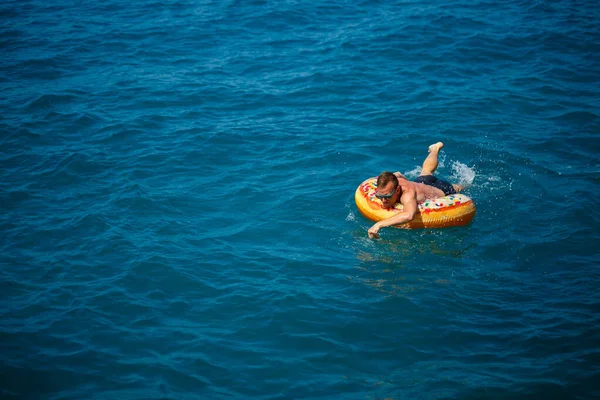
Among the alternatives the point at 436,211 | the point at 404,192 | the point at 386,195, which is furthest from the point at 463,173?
the point at 386,195

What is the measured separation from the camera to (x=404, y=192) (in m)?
9.41

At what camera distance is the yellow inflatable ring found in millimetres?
9469

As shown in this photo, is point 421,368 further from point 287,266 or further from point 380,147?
point 380,147

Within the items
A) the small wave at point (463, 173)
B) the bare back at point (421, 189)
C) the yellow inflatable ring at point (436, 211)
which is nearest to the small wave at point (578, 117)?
the small wave at point (463, 173)

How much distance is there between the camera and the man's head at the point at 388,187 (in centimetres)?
908

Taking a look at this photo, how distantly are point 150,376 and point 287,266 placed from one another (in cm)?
281

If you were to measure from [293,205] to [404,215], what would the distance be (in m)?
2.26

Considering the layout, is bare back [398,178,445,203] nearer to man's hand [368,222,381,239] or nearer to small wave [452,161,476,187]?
man's hand [368,222,381,239]

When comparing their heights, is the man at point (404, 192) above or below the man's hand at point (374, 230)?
above

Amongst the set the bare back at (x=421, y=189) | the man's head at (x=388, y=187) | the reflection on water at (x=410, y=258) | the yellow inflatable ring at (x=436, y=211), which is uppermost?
the man's head at (x=388, y=187)

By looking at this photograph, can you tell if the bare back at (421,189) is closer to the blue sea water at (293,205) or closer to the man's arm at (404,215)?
the man's arm at (404,215)

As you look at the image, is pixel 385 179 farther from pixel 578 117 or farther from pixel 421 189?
pixel 578 117

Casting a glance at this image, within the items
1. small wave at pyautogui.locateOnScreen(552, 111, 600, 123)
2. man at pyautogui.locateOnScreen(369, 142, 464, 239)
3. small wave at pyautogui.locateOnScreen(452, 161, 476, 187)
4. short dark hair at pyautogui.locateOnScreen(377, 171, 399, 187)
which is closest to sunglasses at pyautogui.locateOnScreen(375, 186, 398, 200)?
man at pyautogui.locateOnScreen(369, 142, 464, 239)

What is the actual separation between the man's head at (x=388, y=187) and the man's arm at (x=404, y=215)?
18 cm
